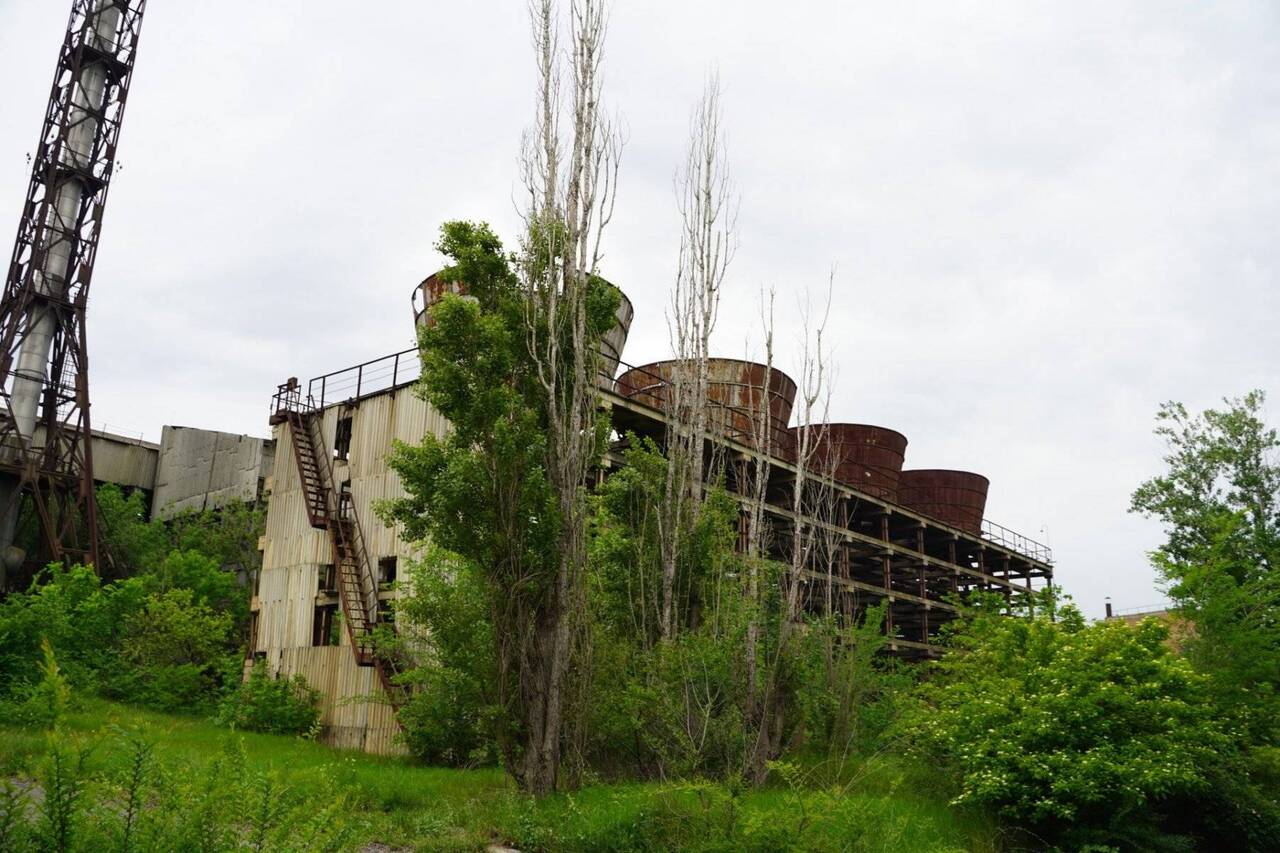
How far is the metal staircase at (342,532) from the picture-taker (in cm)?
1734

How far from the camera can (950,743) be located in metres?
10.5

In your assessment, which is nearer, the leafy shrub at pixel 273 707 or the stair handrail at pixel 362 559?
the leafy shrub at pixel 273 707

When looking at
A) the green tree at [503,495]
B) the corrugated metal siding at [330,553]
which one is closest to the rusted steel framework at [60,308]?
the corrugated metal siding at [330,553]

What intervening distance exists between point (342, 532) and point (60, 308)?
15.4 metres

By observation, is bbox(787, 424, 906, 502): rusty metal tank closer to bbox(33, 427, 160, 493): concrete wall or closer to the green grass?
the green grass

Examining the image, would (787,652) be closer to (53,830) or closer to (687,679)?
(687,679)

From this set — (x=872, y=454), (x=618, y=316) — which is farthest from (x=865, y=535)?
(x=618, y=316)

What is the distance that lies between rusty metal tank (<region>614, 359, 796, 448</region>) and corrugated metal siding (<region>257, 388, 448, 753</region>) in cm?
544

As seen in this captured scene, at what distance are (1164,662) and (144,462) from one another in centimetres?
3411

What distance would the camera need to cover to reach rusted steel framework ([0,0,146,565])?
27469 mm

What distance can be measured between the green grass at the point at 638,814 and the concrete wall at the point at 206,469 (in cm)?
2082

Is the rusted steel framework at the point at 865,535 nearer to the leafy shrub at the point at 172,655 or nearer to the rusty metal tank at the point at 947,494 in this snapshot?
the rusty metal tank at the point at 947,494

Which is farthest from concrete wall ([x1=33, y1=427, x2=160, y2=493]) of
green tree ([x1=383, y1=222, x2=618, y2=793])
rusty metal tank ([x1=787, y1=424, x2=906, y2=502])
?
green tree ([x1=383, y1=222, x2=618, y2=793])

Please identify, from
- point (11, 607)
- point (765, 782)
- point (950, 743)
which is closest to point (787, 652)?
point (765, 782)
